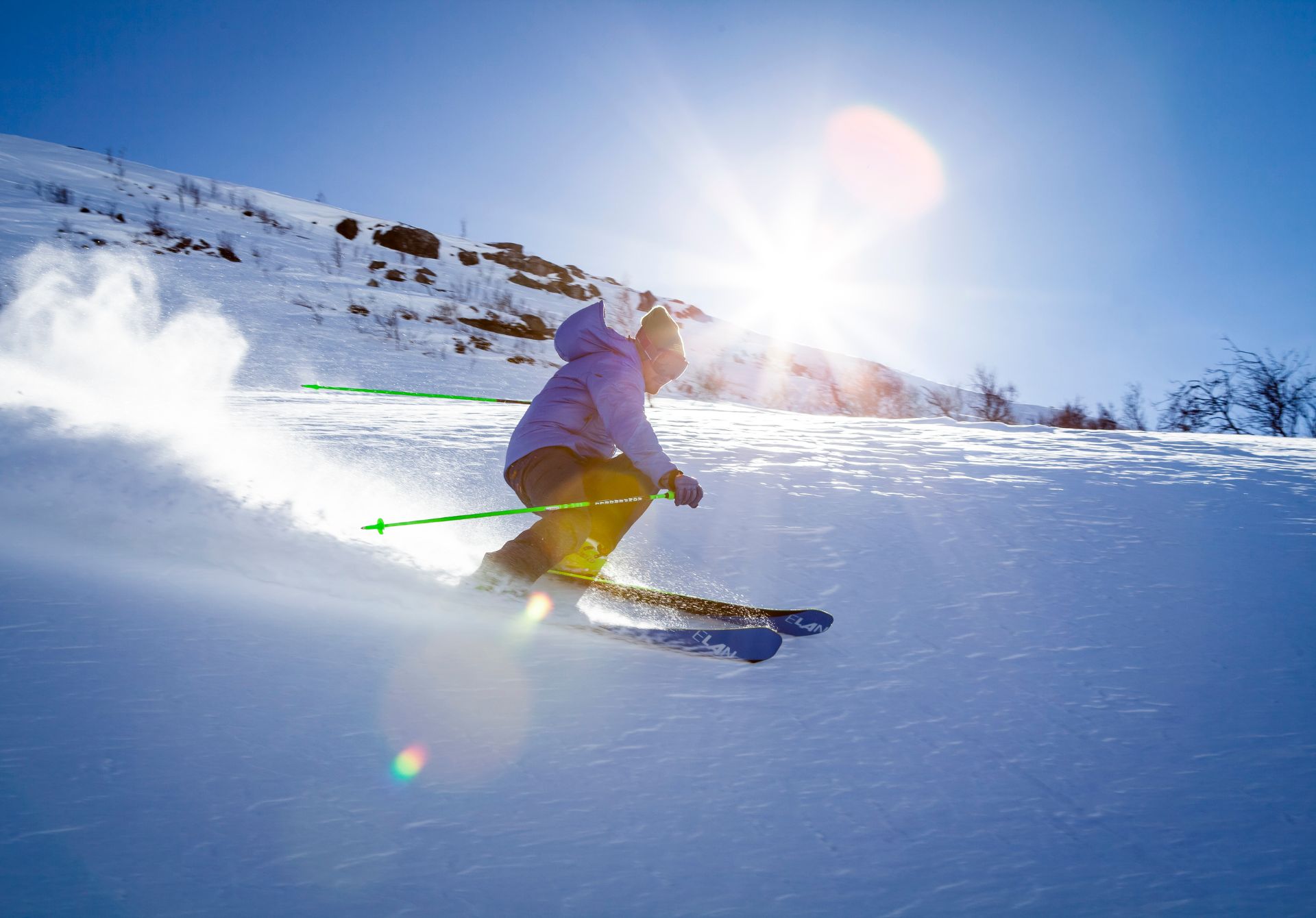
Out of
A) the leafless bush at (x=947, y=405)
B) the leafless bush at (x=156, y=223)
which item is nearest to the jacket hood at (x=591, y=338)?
the leafless bush at (x=947, y=405)

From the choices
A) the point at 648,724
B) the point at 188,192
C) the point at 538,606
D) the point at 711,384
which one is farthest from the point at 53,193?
the point at 648,724

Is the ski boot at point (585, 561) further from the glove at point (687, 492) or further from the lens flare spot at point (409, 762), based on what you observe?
the lens flare spot at point (409, 762)

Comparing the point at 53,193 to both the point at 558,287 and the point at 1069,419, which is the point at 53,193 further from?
the point at 1069,419

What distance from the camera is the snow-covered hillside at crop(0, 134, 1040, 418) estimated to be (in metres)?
11.1

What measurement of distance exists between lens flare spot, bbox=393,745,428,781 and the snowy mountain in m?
0.01

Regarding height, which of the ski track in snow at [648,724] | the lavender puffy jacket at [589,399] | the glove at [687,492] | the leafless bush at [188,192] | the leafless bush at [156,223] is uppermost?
the leafless bush at [188,192]

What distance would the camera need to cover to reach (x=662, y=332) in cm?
317

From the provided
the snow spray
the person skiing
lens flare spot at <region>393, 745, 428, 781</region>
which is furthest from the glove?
lens flare spot at <region>393, 745, 428, 781</region>

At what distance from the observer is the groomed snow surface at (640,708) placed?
50.3 inches

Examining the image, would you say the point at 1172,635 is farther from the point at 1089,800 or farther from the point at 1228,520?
the point at 1228,520

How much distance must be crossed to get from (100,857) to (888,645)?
2036 mm

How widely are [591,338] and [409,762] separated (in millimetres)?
1920

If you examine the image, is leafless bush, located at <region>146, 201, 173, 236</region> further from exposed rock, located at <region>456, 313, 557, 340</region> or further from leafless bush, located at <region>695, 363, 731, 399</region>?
leafless bush, located at <region>695, 363, 731, 399</region>

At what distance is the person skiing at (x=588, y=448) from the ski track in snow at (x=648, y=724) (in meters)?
0.27
